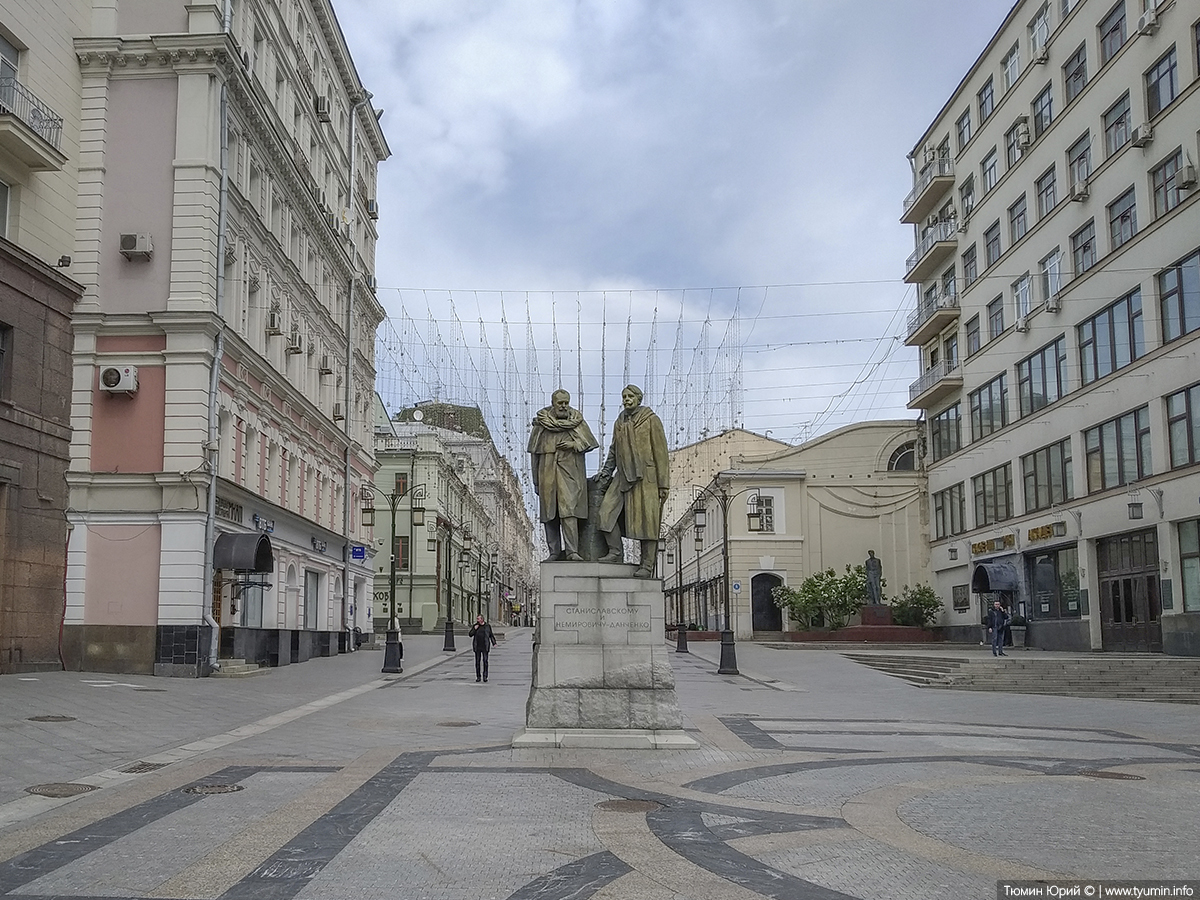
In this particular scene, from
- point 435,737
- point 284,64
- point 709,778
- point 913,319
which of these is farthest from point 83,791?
point 913,319

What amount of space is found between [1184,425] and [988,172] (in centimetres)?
1853

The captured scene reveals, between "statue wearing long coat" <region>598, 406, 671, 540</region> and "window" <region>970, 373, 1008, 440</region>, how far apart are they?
105ft

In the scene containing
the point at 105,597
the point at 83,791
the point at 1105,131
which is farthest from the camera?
the point at 1105,131

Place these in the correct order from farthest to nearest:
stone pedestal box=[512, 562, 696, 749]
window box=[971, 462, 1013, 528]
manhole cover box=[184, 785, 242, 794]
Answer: window box=[971, 462, 1013, 528], stone pedestal box=[512, 562, 696, 749], manhole cover box=[184, 785, 242, 794]

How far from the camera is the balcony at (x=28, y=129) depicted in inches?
869

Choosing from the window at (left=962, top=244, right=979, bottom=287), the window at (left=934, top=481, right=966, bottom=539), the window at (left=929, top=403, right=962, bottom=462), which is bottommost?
the window at (left=934, top=481, right=966, bottom=539)

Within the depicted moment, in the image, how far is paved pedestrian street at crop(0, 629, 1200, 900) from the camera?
6277mm

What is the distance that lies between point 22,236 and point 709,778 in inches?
819

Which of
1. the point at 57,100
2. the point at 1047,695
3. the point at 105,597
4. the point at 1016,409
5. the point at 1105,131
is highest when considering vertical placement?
the point at 1105,131

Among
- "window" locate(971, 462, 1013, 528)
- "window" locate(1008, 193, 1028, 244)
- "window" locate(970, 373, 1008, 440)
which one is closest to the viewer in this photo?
"window" locate(1008, 193, 1028, 244)

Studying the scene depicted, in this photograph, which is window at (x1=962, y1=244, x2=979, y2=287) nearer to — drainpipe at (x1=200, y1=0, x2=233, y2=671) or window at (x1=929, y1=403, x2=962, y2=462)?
window at (x1=929, y1=403, x2=962, y2=462)

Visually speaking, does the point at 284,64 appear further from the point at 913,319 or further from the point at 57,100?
the point at 913,319

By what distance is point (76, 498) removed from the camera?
25.5 meters

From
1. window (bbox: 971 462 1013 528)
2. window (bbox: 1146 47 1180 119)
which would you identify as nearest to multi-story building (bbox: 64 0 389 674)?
window (bbox: 1146 47 1180 119)
